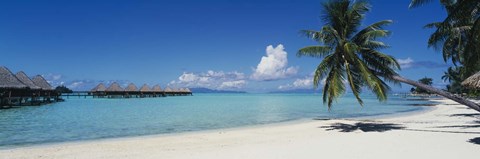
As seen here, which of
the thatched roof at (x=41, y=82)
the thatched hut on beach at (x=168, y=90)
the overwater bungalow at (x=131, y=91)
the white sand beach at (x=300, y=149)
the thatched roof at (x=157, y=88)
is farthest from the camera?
the thatched hut on beach at (x=168, y=90)

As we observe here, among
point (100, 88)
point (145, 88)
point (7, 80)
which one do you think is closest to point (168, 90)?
point (145, 88)

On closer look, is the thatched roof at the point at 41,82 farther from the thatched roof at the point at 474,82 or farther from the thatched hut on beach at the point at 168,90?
the thatched roof at the point at 474,82

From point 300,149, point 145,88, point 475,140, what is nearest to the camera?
point 300,149

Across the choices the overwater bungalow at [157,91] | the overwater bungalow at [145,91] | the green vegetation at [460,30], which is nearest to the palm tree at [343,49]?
the green vegetation at [460,30]

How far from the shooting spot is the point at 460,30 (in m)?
11.7

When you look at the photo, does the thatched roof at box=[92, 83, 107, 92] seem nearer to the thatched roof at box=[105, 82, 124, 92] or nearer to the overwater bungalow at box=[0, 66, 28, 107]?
the thatched roof at box=[105, 82, 124, 92]

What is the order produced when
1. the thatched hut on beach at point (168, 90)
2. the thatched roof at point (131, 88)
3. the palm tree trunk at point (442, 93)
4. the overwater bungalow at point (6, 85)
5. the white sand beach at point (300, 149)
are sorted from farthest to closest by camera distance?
the thatched hut on beach at point (168, 90) < the thatched roof at point (131, 88) < the overwater bungalow at point (6, 85) < the palm tree trunk at point (442, 93) < the white sand beach at point (300, 149)

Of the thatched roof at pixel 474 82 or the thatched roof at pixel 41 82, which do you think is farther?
the thatched roof at pixel 41 82

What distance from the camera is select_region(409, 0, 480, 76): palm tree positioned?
8.70 meters

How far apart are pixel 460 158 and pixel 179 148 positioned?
5.52 m

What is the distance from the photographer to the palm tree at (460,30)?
870 cm

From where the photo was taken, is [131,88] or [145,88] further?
[145,88]

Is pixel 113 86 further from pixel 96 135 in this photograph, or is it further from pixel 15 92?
pixel 96 135

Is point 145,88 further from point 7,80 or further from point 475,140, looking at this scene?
point 475,140
